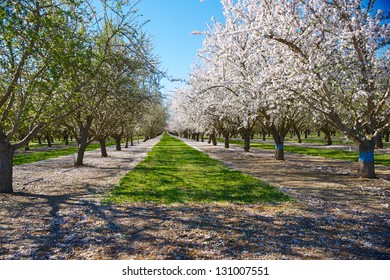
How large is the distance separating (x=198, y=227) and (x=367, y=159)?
482 inches

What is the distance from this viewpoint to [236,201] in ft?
39.7

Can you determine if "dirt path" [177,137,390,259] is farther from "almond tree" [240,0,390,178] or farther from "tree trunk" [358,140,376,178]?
"almond tree" [240,0,390,178]

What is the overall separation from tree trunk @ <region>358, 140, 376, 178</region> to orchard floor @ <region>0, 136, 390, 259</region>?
2701 mm

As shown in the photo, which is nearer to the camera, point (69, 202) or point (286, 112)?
Result: point (69, 202)

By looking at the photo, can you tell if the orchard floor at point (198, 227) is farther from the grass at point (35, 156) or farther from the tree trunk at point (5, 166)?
A: the grass at point (35, 156)

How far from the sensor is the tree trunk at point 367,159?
16.4m

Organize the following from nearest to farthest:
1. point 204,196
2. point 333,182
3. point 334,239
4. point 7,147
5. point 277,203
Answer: point 334,239 < point 277,203 < point 204,196 < point 7,147 < point 333,182

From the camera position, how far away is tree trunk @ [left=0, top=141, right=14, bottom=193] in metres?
13.8

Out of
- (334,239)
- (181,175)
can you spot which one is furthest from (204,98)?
(334,239)

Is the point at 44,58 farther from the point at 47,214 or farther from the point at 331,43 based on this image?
the point at 331,43

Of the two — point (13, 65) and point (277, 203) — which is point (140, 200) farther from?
point (13, 65)

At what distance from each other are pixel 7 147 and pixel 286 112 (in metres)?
19.9

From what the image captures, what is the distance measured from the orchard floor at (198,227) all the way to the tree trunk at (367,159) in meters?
2.70
